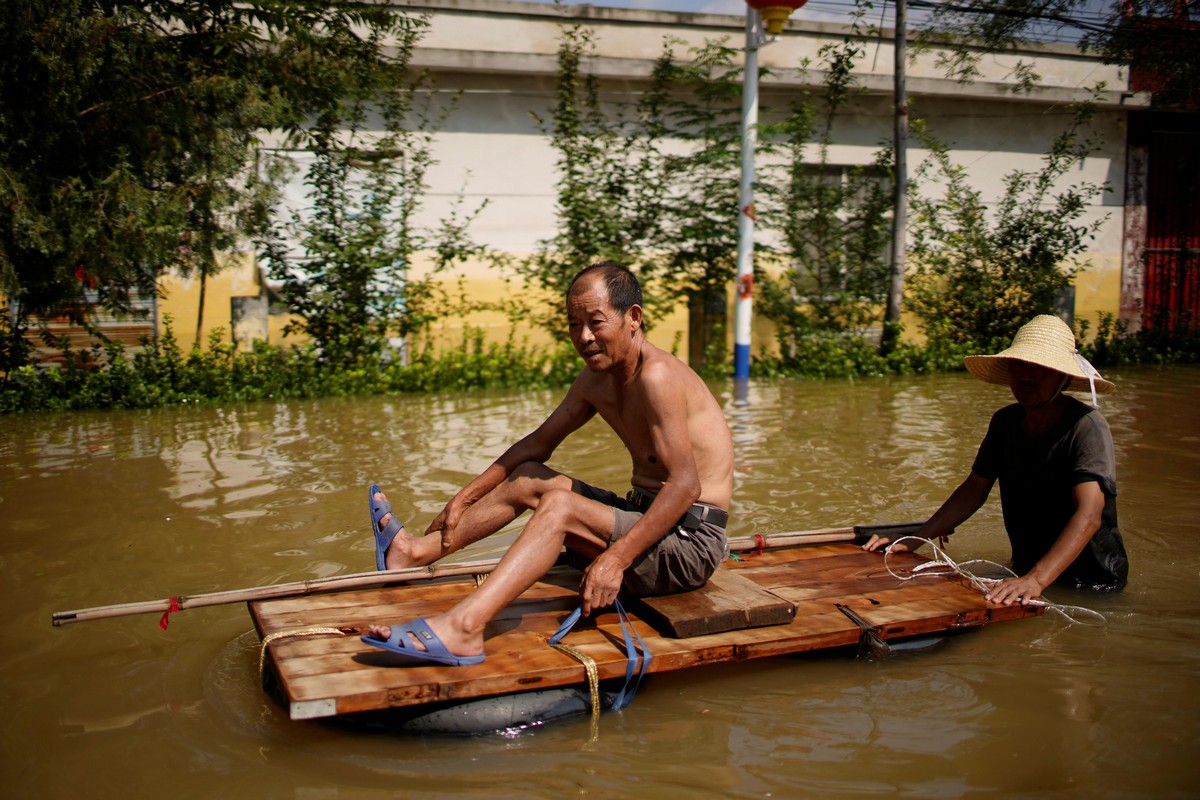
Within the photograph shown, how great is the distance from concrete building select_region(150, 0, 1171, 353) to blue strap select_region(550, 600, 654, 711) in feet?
24.1

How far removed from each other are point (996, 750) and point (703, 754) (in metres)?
0.93

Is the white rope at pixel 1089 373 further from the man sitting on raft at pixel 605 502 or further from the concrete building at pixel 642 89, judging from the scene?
the concrete building at pixel 642 89

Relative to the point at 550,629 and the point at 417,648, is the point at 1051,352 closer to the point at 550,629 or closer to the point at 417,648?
the point at 550,629

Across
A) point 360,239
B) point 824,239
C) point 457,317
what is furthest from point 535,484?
point 824,239

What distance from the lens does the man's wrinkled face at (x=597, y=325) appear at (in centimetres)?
390

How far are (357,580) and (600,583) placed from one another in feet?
3.37

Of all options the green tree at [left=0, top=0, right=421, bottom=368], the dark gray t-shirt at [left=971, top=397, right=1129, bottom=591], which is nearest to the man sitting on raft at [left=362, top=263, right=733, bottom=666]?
the dark gray t-shirt at [left=971, top=397, right=1129, bottom=591]

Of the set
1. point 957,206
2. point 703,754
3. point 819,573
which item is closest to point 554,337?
point 957,206

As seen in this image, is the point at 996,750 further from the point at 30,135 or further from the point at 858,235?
the point at 858,235

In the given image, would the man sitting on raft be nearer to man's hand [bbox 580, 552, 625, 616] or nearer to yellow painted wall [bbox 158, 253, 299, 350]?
man's hand [bbox 580, 552, 625, 616]

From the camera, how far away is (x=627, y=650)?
140 inches

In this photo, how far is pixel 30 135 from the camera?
8.13 metres

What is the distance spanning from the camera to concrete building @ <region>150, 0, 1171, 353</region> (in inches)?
475

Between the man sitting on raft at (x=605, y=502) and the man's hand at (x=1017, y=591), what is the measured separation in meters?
1.11
